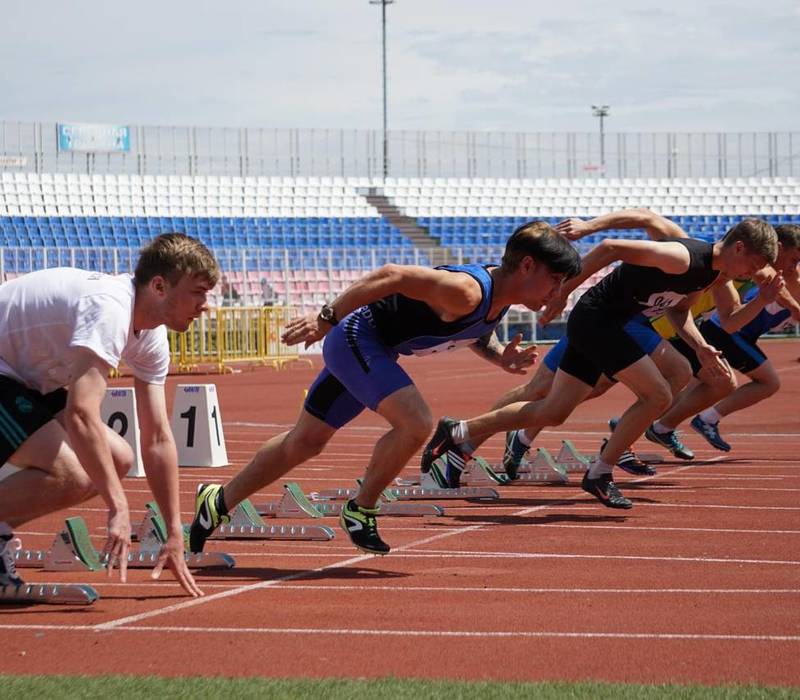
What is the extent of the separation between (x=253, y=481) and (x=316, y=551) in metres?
0.73

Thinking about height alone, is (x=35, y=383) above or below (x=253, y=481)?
above

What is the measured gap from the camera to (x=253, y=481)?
711 cm

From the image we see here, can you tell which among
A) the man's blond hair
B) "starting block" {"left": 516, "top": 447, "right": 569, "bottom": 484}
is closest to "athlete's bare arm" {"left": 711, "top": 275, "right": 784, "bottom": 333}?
"starting block" {"left": 516, "top": 447, "right": 569, "bottom": 484}

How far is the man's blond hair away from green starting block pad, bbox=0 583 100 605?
1407 mm

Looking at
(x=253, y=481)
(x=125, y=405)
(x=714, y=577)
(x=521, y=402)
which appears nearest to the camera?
(x=714, y=577)

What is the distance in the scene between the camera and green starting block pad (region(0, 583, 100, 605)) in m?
5.95

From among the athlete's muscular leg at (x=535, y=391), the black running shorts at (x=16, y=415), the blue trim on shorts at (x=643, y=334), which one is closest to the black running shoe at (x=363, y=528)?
the black running shorts at (x=16, y=415)

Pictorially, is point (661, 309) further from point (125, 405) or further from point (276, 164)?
point (276, 164)

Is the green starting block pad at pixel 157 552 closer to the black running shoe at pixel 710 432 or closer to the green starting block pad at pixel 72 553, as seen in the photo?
the green starting block pad at pixel 72 553


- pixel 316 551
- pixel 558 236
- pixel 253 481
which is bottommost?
pixel 316 551

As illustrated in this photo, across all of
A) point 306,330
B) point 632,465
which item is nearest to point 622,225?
point 632,465

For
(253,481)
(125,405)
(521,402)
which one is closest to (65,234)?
(125,405)

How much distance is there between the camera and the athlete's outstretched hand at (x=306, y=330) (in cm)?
624

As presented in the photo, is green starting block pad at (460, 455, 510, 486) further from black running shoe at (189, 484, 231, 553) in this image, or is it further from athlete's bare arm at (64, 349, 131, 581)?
athlete's bare arm at (64, 349, 131, 581)
